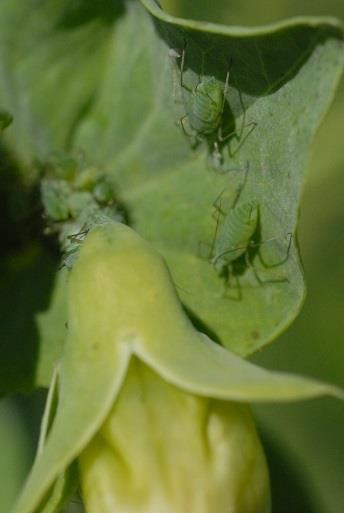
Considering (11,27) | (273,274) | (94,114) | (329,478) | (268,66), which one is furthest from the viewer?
(329,478)

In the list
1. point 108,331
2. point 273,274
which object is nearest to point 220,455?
point 108,331

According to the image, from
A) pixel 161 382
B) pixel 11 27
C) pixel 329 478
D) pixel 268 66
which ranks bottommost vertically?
pixel 329 478

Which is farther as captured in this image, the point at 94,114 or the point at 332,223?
the point at 332,223

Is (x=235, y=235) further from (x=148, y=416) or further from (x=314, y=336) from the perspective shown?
(x=314, y=336)

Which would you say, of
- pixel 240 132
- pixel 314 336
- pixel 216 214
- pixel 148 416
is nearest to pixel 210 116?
pixel 240 132

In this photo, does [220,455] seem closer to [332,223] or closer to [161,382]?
[161,382]

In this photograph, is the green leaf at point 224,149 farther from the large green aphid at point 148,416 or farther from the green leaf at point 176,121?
the large green aphid at point 148,416

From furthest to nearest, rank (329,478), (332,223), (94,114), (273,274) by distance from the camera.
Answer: (332,223)
(329,478)
(94,114)
(273,274)

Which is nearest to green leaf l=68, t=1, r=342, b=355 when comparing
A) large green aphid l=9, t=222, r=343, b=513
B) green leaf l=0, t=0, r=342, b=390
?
green leaf l=0, t=0, r=342, b=390
